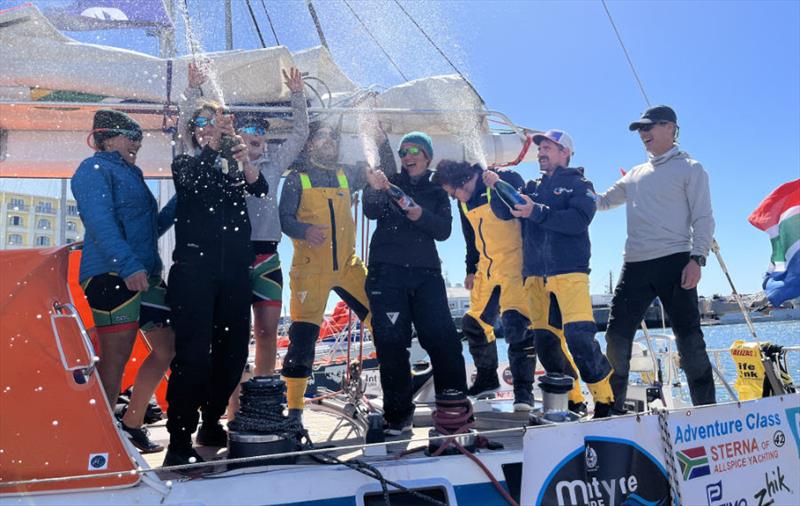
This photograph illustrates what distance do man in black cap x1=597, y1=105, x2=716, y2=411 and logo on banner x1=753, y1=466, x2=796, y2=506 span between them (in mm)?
696

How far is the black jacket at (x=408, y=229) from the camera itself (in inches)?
142

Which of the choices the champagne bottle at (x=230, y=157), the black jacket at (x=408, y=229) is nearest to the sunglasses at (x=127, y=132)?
the champagne bottle at (x=230, y=157)

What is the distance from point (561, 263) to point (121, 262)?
7.79ft

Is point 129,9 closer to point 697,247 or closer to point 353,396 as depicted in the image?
point 353,396

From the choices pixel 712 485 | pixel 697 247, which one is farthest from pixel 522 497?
pixel 697 247

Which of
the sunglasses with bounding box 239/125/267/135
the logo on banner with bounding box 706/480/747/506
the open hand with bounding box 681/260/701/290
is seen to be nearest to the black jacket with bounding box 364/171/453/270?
the sunglasses with bounding box 239/125/267/135

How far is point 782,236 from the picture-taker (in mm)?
4770

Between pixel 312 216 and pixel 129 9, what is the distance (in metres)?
2.34

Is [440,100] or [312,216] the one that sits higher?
[440,100]

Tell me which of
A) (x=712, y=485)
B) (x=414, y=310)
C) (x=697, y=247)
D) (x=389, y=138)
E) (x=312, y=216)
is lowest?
(x=712, y=485)

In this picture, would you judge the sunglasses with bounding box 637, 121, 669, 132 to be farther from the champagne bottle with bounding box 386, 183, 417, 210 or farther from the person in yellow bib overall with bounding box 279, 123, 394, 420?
the person in yellow bib overall with bounding box 279, 123, 394, 420

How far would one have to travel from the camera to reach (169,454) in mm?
2871

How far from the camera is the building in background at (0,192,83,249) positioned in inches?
164

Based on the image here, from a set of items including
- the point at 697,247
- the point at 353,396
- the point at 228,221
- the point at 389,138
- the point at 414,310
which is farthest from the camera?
the point at 389,138
